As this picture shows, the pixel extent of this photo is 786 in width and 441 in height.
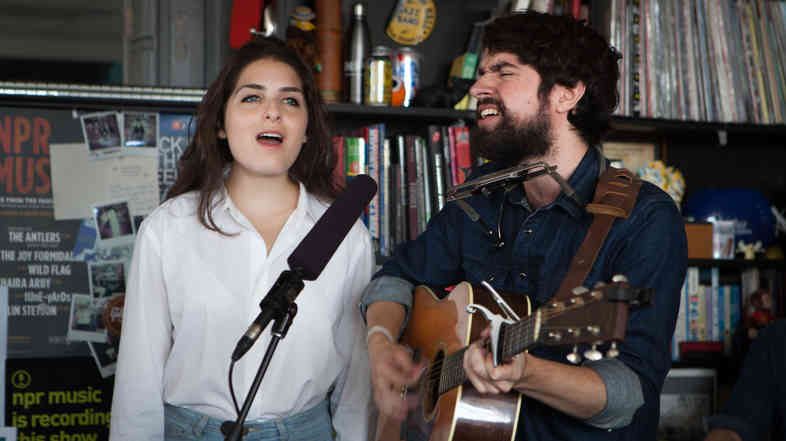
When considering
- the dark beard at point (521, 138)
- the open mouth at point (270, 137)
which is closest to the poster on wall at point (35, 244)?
the open mouth at point (270, 137)

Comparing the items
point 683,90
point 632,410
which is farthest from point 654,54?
point 632,410

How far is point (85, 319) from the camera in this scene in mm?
2316

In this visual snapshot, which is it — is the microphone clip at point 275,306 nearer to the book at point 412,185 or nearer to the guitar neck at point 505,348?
the guitar neck at point 505,348

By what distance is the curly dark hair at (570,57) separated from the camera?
166 cm

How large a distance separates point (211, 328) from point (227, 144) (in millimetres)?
572

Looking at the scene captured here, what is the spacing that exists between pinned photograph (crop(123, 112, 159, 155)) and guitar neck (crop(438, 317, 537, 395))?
1.44 meters

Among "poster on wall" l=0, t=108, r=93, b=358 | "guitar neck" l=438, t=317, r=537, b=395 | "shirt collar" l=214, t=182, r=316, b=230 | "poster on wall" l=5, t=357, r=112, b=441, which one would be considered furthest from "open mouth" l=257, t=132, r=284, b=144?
"poster on wall" l=5, t=357, r=112, b=441

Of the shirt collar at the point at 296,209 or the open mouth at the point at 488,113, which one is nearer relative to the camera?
the open mouth at the point at 488,113

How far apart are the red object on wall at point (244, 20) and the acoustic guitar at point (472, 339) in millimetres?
1128

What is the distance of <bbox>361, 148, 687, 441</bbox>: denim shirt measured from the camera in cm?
126

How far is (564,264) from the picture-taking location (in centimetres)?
147

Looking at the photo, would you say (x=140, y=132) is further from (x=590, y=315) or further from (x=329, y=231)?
(x=590, y=315)

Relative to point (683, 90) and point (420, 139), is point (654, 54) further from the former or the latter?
point (420, 139)

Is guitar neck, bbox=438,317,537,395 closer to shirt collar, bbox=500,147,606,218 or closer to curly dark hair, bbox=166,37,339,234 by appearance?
shirt collar, bbox=500,147,606,218
